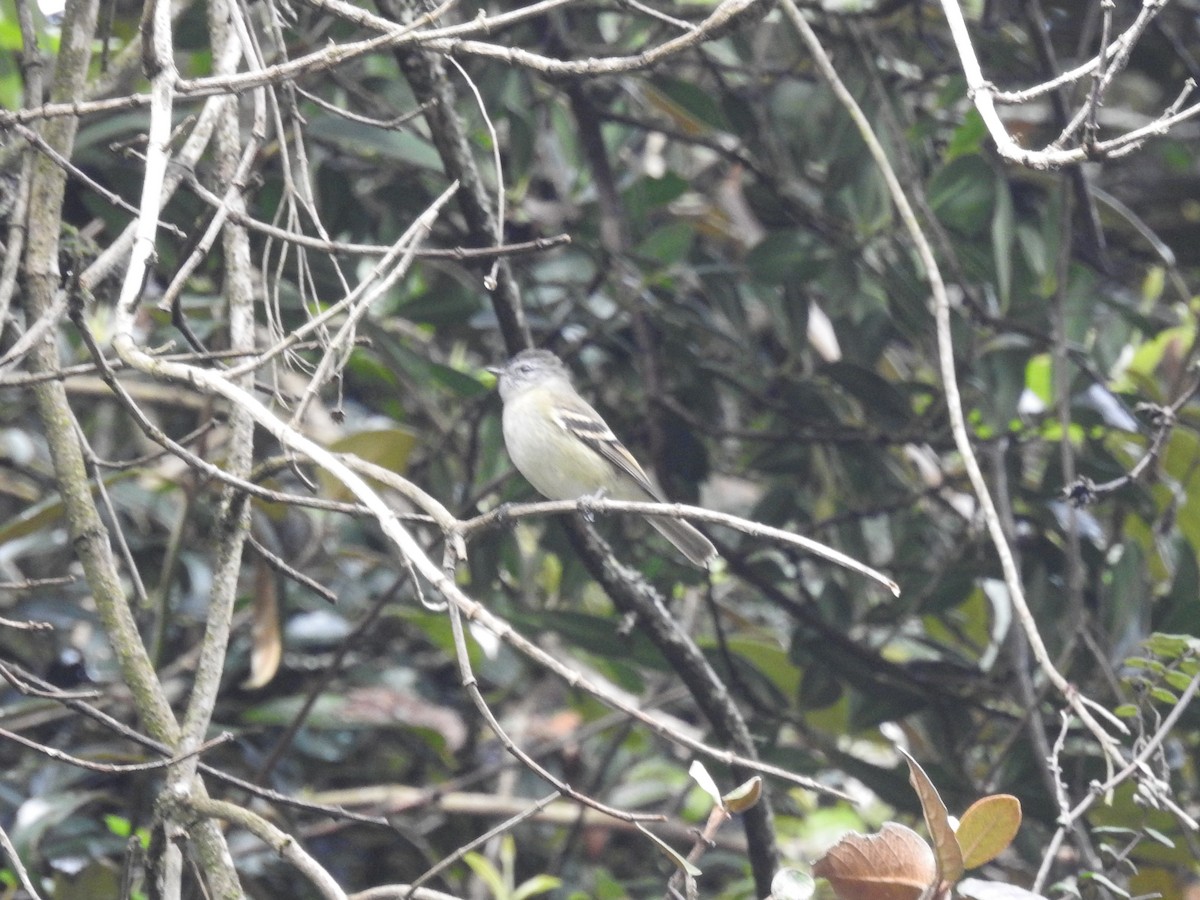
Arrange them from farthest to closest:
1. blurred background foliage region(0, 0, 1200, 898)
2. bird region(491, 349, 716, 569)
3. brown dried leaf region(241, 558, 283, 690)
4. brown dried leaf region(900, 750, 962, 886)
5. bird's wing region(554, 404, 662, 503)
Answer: bird's wing region(554, 404, 662, 503) → bird region(491, 349, 716, 569) → blurred background foliage region(0, 0, 1200, 898) → brown dried leaf region(241, 558, 283, 690) → brown dried leaf region(900, 750, 962, 886)

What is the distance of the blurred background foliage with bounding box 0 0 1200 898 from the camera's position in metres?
4.20

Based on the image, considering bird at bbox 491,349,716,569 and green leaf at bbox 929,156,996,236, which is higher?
green leaf at bbox 929,156,996,236

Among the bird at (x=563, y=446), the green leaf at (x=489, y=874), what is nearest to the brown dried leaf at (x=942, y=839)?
the bird at (x=563, y=446)

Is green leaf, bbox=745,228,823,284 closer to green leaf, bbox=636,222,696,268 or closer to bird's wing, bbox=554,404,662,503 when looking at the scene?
green leaf, bbox=636,222,696,268

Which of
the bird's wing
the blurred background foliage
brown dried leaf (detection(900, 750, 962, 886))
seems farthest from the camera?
the bird's wing

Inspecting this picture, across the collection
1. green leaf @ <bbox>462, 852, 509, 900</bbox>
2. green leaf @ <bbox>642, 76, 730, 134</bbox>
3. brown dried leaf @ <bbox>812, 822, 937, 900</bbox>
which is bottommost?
green leaf @ <bbox>462, 852, 509, 900</bbox>

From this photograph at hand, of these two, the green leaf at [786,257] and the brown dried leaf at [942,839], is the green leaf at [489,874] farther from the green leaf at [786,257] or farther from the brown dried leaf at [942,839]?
the brown dried leaf at [942,839]

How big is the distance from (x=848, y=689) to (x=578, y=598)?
1031mm

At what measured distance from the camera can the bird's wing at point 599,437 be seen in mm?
4652

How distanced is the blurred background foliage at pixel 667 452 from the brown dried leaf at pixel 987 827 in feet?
6.50

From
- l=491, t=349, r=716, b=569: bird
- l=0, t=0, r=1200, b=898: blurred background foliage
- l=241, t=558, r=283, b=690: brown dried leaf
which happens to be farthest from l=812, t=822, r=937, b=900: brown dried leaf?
l=241, t=558, r=283, b=690: brown dried leaf

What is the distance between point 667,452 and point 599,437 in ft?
0.86

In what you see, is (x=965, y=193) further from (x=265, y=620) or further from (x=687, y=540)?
(x=265, y=620)

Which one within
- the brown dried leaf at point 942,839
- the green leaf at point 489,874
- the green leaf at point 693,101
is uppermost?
the green leaf at point 693,101
